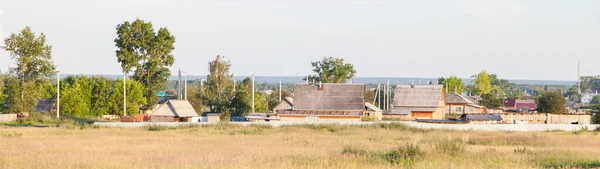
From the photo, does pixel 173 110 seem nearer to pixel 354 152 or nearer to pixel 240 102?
pixel 240 102

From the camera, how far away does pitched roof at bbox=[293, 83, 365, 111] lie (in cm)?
7238

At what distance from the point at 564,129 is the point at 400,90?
31.0 meters

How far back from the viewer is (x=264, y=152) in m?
28.6

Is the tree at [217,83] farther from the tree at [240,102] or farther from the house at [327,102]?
the house at [327,102]

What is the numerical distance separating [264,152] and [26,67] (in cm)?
4151

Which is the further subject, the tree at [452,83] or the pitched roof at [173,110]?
the tree at [452,83]

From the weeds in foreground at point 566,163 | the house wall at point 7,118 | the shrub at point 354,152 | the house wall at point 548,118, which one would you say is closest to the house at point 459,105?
the house wall at point 548,118

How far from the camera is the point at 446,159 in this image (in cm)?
2506

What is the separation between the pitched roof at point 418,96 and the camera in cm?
8294

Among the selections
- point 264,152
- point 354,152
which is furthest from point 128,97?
point 354,152

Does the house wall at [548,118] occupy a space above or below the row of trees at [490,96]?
below

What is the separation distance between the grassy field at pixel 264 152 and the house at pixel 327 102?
2913cm

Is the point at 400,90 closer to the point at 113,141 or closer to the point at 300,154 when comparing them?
the point at 113,141

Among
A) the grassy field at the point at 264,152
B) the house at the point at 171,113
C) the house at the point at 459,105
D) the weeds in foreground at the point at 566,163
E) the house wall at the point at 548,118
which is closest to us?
the grassy field at the point at 264,152
